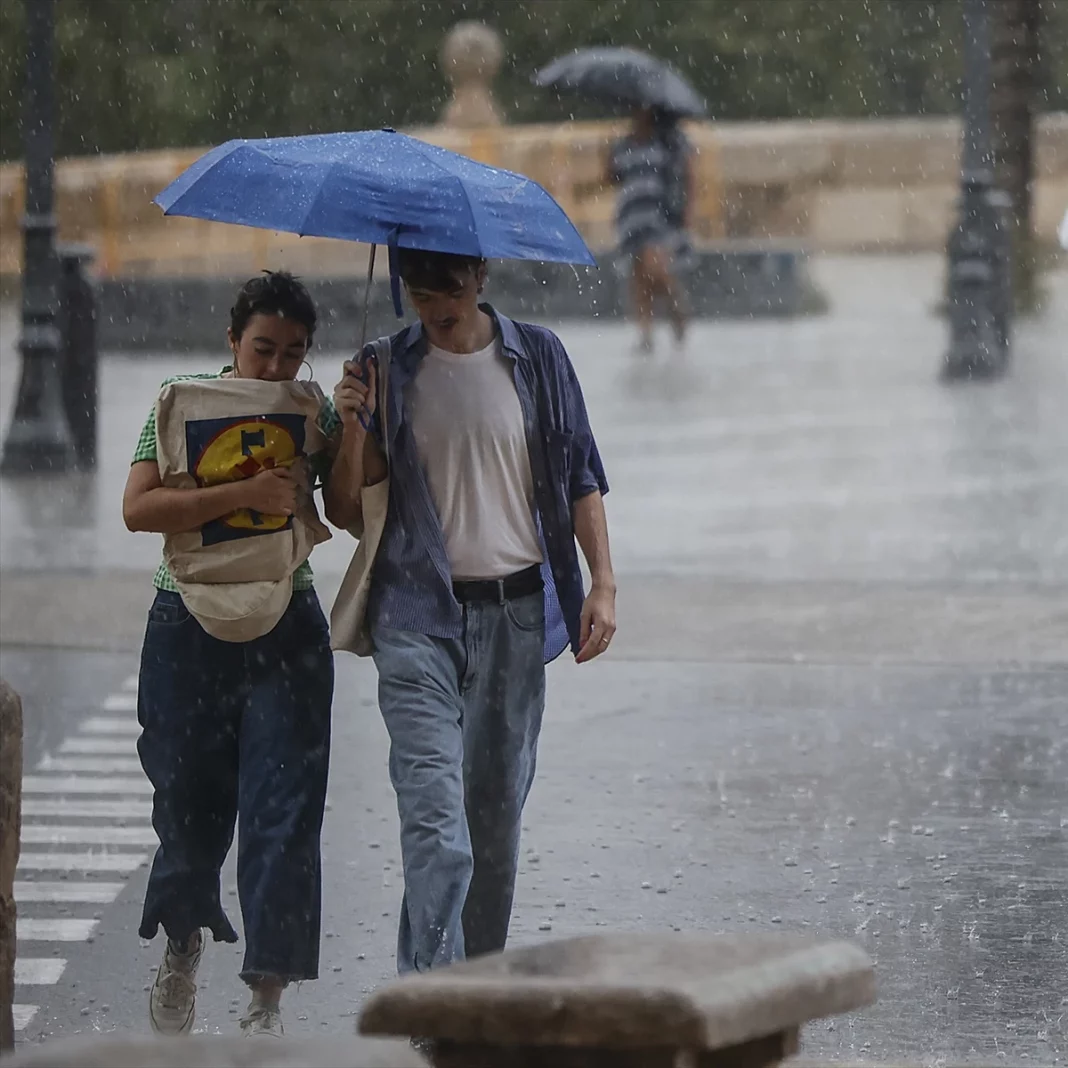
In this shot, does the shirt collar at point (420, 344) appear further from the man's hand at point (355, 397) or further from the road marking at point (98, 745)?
the road marking at point (98, 745)

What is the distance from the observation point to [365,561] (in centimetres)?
527

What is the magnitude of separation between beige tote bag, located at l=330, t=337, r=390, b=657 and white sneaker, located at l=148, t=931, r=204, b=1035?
722mm

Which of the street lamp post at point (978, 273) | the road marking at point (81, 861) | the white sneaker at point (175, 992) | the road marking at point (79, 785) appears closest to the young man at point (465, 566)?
the white sneaker at point (175, 992)

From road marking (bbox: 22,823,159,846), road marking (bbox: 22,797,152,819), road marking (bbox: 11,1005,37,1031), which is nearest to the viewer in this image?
road marking (bbox: 11,1005,37,1031)

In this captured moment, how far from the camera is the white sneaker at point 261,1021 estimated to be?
5277 mm

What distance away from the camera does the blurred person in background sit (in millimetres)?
22297

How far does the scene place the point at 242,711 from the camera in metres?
5.26

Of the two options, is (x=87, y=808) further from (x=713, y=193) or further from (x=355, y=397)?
(x=713, y=193)

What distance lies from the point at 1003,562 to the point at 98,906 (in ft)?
21.9

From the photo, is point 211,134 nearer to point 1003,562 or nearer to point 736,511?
point 736,511

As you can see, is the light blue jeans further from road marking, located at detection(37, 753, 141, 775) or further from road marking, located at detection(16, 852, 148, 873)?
road marking, located at detection(37, 753, 141, 775)

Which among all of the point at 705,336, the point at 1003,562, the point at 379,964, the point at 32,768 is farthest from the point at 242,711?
the point at 705,336

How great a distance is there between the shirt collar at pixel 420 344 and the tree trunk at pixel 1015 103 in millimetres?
21835

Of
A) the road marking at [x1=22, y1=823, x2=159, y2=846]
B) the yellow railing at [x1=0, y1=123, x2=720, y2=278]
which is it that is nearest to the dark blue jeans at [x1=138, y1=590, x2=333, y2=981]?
the road marking at [x1=22, y1=823, x2=159, y2=846]
